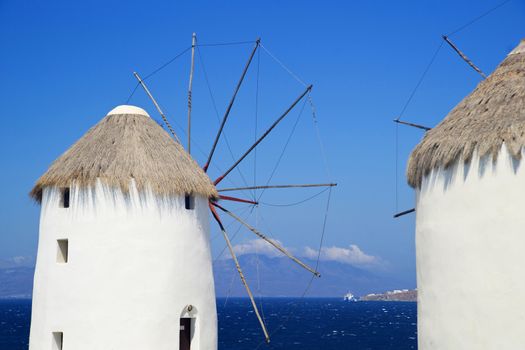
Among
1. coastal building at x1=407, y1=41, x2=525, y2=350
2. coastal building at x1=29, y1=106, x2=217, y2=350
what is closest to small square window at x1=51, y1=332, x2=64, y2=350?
coastal building at x1=29, y1=106, x2=217, y2=350

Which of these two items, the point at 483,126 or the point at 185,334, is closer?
the point at 483,126

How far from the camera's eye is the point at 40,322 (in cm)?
1590

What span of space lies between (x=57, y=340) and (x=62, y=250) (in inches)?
74.4

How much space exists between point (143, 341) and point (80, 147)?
4.62m

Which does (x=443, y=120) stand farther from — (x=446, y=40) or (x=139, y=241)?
(x=139, y=241)

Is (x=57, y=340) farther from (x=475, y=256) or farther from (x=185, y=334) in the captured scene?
(x=475, y=256)

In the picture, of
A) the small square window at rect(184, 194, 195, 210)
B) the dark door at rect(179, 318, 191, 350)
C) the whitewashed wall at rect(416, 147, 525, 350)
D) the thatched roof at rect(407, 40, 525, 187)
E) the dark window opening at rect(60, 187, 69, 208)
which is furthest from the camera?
the small square window at rect(184, 194, 195, 210)

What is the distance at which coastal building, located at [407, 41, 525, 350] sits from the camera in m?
11.7

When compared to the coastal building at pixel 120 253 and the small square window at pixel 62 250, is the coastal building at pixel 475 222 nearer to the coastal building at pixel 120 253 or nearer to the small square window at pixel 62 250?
the coastal building at pixel 120 253

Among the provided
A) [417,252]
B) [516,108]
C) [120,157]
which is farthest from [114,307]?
[516,108]

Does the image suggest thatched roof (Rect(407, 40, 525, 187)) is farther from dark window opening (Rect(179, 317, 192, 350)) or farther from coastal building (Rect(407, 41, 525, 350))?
dark window opening (Rect(179, 317, 192, 350))

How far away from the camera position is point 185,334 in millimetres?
16656

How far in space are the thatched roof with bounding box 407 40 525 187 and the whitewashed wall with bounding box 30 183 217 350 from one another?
534cm

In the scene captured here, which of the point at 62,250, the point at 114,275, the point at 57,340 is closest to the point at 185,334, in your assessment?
the point at 114,275
